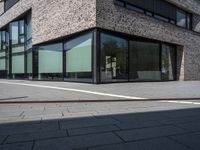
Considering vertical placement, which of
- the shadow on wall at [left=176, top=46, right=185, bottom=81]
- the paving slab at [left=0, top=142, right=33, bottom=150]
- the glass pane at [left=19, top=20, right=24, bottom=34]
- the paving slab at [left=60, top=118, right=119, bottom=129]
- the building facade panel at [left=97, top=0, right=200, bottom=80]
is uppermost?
the glass pane at [left=19, top=20, right=24, bottom=34]

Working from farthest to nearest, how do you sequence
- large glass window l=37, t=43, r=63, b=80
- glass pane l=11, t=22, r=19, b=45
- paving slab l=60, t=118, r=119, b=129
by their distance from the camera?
glass pane l=11, t=22, r=19, b=45 → large glass window l=37, t=43, r=63, b=80 → paving slab l=60, t=118, r=119, b=129

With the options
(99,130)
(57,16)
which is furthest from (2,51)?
(99,130)

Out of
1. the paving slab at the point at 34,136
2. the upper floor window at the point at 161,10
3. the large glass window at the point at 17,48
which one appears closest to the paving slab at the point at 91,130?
the paving slab at the point at 34,136

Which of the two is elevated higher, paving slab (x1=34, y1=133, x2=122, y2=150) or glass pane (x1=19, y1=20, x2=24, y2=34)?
glass pane (x1=19, y1=20, x2=24, y2=34)

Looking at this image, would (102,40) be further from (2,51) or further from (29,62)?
(2,51)

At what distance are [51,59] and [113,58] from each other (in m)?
6.85

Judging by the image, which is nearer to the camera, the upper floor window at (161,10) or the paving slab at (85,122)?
the paving slab at (85,122)

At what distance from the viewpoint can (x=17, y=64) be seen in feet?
89.0

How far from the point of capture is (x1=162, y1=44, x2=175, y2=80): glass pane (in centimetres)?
2355

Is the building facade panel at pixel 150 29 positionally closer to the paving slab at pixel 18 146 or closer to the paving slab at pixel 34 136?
the paving slab at pixel 34 136

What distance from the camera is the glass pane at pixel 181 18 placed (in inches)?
985

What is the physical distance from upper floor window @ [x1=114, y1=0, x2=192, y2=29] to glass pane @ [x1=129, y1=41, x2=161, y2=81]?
9.38 ft

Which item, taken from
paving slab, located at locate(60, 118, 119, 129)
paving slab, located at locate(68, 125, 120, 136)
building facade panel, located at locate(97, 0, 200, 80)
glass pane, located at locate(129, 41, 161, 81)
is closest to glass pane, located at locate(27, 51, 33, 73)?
glass pane, located at locate(129, 41, 161, 81)

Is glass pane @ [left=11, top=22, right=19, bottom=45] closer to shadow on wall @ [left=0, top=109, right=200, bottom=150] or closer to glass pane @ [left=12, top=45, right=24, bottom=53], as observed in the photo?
glass pane @ [left=12, top=45, right=24, bottom=53]
